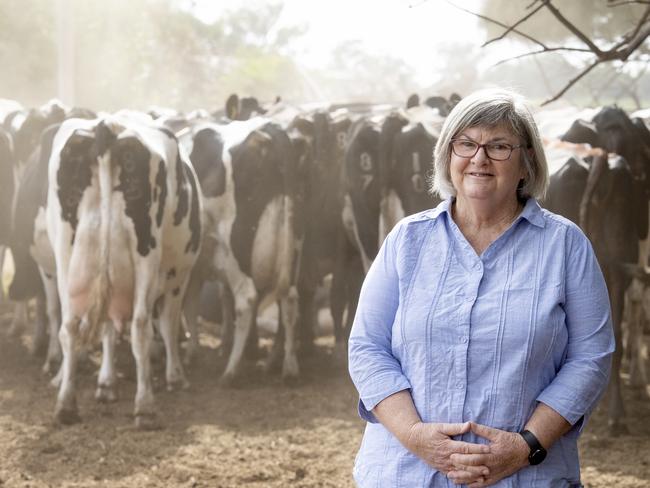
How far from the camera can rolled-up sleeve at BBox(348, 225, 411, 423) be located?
3.06 m

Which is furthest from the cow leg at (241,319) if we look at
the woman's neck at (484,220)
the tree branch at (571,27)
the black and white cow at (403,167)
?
the woman's neck at (484,220)

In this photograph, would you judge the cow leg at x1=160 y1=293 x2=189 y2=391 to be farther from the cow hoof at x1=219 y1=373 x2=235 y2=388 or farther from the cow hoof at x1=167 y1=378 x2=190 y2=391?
the cow hoof at x1=219 y1=373 x2=235 y2=388

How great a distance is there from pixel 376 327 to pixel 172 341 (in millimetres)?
5692

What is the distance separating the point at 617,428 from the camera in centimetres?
694

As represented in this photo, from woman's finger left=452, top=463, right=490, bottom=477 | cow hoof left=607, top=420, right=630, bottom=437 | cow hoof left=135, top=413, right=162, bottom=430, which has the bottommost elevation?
cow hoof left=607, top=420, right=630, bottom=437

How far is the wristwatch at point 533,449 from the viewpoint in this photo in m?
2.86

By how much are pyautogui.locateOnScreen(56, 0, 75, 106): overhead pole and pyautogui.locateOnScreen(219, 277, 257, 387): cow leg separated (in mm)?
16926

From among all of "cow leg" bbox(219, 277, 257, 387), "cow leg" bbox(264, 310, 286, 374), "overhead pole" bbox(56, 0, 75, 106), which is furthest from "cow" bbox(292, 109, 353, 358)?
Answer: "overhead pole" bbox(56, 0, 75, 106)

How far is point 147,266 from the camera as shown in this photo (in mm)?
7207

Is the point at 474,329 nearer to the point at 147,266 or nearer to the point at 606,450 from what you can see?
the point at 606,450

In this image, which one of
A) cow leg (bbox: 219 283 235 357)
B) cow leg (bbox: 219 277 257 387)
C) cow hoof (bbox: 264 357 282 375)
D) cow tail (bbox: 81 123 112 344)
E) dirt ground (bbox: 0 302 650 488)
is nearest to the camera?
dirt ground (bbox: 0 302 650 488)

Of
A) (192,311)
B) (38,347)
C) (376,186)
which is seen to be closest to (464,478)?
(376,186)

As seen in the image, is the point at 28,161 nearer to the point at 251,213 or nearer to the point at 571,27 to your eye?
the point at 251,213

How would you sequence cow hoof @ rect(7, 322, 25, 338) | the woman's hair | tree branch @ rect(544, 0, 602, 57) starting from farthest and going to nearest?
cow hoof @ rect(7, 322, 25, 338)
tree branch @ rect(544, 0, 602, 57)
the woman's hair
